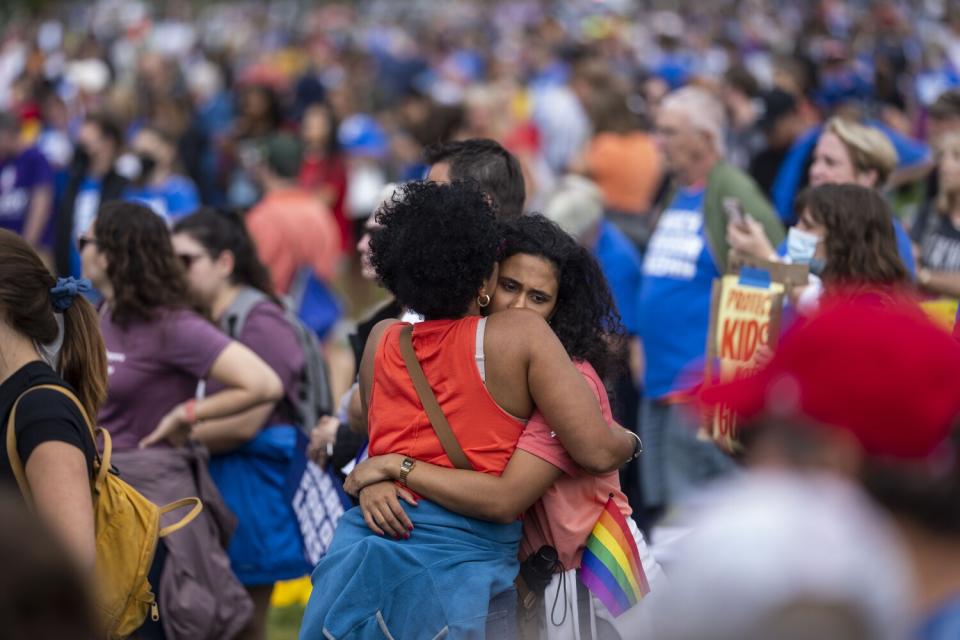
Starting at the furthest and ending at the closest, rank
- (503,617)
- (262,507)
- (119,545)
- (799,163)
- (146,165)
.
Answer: (146,165), (799,163), (262,507), (119,545), (503,617)

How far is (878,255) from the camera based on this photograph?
14.4 feet

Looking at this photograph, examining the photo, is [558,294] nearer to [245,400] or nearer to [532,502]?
[532,502]

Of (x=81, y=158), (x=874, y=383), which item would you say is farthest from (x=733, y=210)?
(x=81, y=158)

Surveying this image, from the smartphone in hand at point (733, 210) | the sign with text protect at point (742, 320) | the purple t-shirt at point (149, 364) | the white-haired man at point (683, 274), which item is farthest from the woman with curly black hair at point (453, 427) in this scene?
the white-haired man at point (683, 274)

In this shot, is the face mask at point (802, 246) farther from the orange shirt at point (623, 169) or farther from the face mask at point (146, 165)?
the face mask at point (146, 165)

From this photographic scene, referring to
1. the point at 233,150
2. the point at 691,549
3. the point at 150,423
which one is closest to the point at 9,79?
the point at 233,150

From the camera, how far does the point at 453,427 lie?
3.17 meters

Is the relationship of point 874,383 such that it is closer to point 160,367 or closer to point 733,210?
point 160,367

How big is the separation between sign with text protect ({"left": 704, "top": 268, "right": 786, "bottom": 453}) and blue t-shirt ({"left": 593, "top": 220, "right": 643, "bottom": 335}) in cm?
202

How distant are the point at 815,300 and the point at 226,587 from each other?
Answer: 223 cm

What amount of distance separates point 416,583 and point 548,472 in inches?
16.7

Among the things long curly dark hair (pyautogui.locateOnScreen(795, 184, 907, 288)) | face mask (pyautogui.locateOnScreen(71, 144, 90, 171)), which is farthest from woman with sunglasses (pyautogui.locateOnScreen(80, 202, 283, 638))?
face mask (pyautogui.locateOnScreen(71, 144, 90, 171))

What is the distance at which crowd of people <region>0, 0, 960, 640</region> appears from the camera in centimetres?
178

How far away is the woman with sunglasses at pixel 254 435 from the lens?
16.6ft
